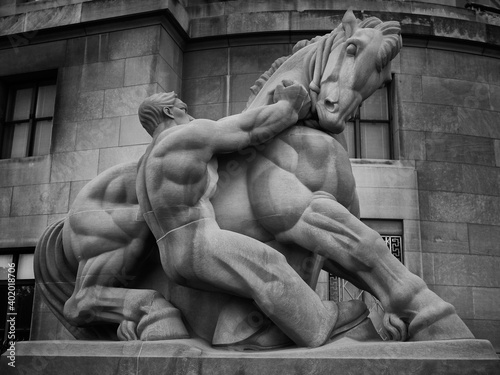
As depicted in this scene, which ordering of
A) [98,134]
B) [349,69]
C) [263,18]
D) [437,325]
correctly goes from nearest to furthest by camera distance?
1. [437,325]
2. [349,69]
3. [98,134]
4. [263,18]

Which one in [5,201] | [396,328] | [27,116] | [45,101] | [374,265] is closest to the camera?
[396,328]

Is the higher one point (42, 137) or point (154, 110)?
point (42, 137)

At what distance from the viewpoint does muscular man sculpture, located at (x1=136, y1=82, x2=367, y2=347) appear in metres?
3.97

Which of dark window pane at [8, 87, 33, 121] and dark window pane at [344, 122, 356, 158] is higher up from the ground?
dark window pane at [8, 87, 33, 121]

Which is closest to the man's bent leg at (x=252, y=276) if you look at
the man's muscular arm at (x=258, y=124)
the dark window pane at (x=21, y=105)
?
the man's muscular arm at (x=258, y=124)

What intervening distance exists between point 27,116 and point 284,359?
12.0 m

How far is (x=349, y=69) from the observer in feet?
15.6

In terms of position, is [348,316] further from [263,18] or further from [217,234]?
[263,18]

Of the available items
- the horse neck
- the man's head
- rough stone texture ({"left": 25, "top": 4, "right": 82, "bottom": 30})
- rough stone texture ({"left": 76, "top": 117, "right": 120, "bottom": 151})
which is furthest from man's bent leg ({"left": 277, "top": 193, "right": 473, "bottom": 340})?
rough stone texture ({"left": 25, "top": 4, "right": 82, "bottom": 30})

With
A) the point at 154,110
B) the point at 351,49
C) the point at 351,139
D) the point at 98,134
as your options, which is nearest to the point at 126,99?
the point at 98,134

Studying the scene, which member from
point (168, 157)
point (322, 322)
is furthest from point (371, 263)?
point (168, 157)

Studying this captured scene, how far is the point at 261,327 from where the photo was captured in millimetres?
4121

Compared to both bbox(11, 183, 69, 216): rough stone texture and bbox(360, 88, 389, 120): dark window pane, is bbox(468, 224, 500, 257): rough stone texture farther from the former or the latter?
bbox(11, 183, 69, 216): rough stone texture

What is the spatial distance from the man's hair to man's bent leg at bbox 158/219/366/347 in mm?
1231
